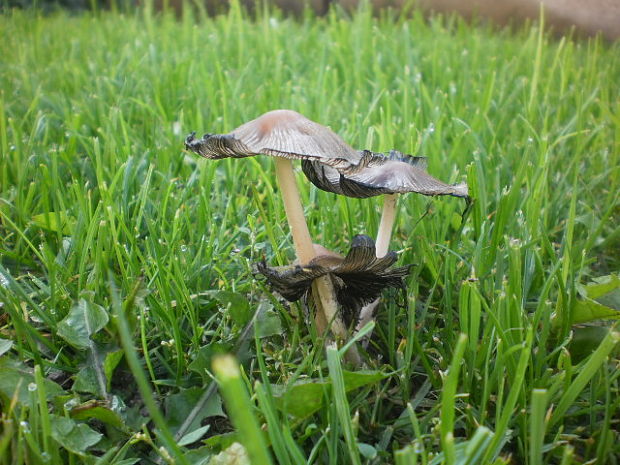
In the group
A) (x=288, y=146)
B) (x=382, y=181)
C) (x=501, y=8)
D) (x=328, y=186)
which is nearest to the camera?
(x=288, y=146)

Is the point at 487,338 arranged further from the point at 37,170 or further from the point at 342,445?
the point at 37,170

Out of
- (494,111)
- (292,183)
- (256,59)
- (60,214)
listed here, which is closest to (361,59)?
(256,59)

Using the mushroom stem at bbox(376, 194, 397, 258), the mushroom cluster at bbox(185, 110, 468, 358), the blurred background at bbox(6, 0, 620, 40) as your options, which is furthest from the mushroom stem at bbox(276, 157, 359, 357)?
the blurred background at bbox(6, 0, 620, 40)

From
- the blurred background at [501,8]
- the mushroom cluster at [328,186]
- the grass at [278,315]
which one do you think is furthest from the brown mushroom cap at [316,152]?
the blurred background at [501,8]

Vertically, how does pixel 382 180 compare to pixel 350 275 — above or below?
above

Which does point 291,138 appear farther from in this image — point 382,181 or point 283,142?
point 382,181

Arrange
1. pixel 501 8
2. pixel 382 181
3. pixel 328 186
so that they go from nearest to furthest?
pixel 382 181 < pixel 328 186 < pixel 501 8

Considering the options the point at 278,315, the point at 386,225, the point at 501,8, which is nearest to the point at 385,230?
the point at 386,225
